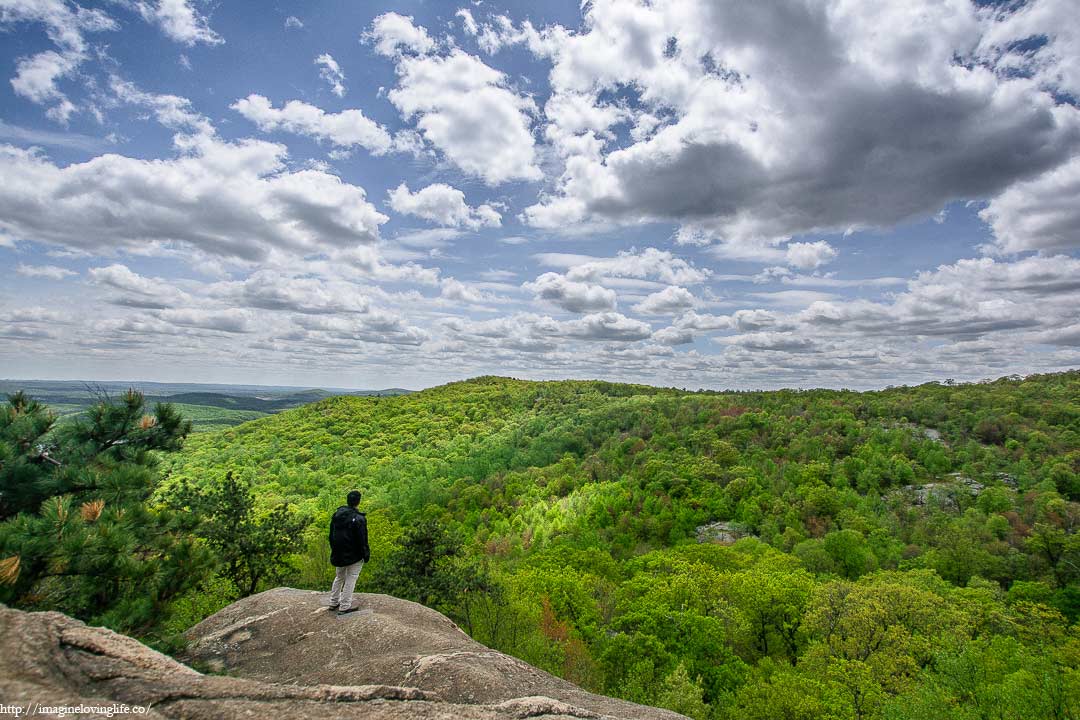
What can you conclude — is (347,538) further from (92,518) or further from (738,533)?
(738,533)

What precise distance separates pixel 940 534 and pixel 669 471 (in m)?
44.2

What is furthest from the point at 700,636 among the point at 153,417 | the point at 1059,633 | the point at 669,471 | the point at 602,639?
the point at 669,471

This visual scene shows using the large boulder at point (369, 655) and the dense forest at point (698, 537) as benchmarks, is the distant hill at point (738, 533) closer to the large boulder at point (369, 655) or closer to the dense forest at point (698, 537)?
the dense forest at point (698, 537)

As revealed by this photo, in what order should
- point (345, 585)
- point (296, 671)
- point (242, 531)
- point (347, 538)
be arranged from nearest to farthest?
point (296, 671) → point (347, 538) → point (345, 585) → point (242, 531)

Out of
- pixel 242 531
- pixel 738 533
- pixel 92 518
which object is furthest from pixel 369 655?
Result: pixel 738 533

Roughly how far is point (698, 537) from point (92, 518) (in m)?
93.9

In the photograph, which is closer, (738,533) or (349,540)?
(349,540)

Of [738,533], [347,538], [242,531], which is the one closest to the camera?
[347,538]

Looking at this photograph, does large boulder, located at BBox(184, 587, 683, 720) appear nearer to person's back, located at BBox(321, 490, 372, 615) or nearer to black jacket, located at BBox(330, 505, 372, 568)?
person's back, located at BBox(321, 490, 372, 615)

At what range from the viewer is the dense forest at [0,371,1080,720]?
83.3 feet

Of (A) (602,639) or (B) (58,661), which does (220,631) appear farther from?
(A) (602,639)

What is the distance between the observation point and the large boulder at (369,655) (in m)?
8.12

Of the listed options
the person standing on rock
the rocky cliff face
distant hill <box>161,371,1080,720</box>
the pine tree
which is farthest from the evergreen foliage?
the person standing on rock

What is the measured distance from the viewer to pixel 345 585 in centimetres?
1163
